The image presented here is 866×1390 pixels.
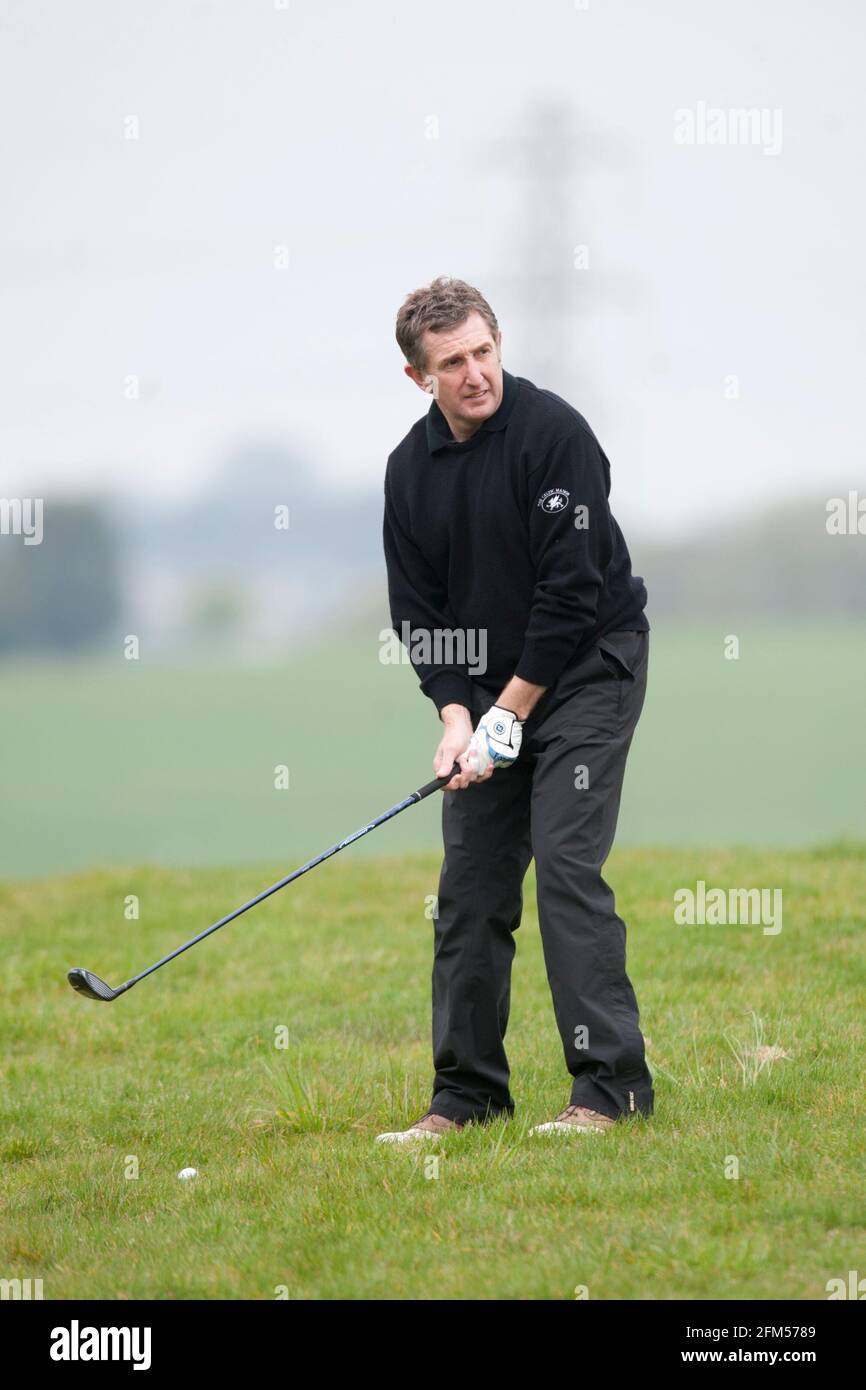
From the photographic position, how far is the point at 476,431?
489 cm

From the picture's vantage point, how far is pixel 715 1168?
163 inches

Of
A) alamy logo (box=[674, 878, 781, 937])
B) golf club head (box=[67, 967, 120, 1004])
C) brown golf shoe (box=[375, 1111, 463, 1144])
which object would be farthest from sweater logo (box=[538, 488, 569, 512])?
alamy logo (box=[674, 878, 781, 937])

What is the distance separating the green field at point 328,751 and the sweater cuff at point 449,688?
19.7 ft

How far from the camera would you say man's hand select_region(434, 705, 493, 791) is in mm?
4699

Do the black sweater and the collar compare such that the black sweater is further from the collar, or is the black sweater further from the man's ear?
the man's ear

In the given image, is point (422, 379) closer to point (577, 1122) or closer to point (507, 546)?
point (507, 546)

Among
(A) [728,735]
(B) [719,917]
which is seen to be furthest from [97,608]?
(B) [719,917]

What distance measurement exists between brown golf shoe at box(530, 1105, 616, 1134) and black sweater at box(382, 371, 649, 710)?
127 cm

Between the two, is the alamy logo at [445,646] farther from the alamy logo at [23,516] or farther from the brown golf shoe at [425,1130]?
the alamy logo at [23,516]

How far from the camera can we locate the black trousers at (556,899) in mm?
4680

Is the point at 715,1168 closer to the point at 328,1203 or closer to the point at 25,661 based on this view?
the point at 328,1203
